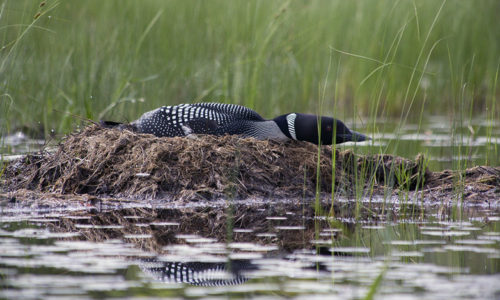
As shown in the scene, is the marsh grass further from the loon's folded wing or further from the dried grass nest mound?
the dried grass nest mound

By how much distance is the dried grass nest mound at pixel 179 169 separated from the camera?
5203 mm

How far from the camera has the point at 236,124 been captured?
6.05 m

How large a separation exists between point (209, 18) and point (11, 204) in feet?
15.6

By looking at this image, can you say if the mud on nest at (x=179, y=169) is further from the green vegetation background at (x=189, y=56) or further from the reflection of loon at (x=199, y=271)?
the reflection of loon at (x=199, y=271)

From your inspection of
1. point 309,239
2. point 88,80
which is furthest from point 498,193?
point 88,80

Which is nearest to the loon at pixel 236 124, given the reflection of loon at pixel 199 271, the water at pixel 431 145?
the water at pixel 431 145

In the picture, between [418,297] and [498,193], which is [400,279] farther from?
[498,193]

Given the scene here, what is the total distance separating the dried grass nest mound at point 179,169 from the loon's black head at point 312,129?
0.72 feet

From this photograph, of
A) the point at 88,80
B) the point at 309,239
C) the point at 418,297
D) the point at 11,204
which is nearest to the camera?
the point at 418,297

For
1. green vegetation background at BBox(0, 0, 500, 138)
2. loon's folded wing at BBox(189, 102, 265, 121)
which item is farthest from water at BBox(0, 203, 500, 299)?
green vegetation background at BBox(0, 0, 500, 138)

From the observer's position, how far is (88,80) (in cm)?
773

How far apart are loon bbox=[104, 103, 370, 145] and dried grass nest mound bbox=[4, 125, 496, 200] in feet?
0.79

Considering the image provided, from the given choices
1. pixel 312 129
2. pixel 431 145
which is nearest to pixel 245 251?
pixel 312 129

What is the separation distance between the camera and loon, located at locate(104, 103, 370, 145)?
5.87m
